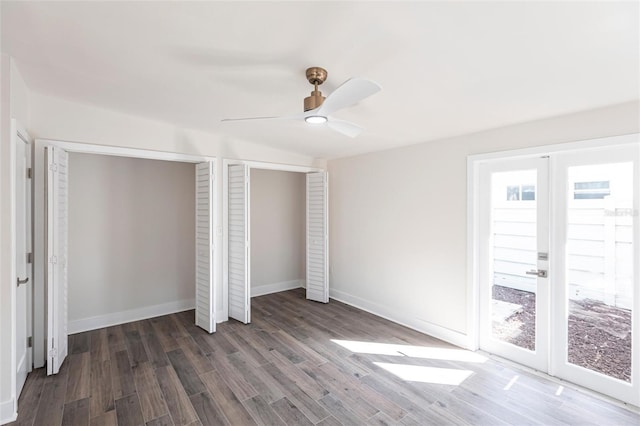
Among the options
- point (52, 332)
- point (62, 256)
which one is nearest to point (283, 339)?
point (52, 332)

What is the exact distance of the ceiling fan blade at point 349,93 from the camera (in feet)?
5.22

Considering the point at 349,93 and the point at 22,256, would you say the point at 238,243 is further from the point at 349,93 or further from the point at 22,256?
the point at 349,93

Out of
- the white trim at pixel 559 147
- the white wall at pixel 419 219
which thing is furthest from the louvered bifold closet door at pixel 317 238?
the white trim at pixel 559 147

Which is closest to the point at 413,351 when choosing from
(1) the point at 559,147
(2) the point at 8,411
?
(1) the point at 559,147

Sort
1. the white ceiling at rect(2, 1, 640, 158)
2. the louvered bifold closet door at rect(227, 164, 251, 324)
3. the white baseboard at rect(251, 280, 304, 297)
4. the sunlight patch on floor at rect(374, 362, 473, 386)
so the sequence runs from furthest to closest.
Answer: the white baseboard at rect(251, 280, 304, 297) < the louvered bifold closet door at rect(227, 164, 251, 324) < the sunlight patch on floor at rect(374, 362, 473, 386) < the white ceiling at rect(2, 1, 640, 158)

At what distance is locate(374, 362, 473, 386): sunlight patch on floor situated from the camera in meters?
2.65

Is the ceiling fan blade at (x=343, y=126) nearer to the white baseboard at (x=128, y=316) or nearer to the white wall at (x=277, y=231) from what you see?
the white wall at (x=277, y=231)

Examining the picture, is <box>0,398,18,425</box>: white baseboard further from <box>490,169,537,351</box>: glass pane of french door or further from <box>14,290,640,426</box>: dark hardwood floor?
<box>490,169,537,351</box>: glass pane of french door

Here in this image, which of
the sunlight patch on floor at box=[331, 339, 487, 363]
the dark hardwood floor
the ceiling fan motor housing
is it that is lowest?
the dark hardwood floor

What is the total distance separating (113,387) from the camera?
257 centimetres

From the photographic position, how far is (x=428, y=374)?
2746 millimetres

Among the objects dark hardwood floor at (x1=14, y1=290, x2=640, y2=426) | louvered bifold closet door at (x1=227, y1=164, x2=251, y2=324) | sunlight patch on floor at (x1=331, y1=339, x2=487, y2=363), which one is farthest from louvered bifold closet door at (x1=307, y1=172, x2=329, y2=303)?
sunlight patch on floor at (x1=331, y1=339, x2=487, y2=363)

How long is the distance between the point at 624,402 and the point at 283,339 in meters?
3.04

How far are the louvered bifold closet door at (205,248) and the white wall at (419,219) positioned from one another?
2050 millimetres
